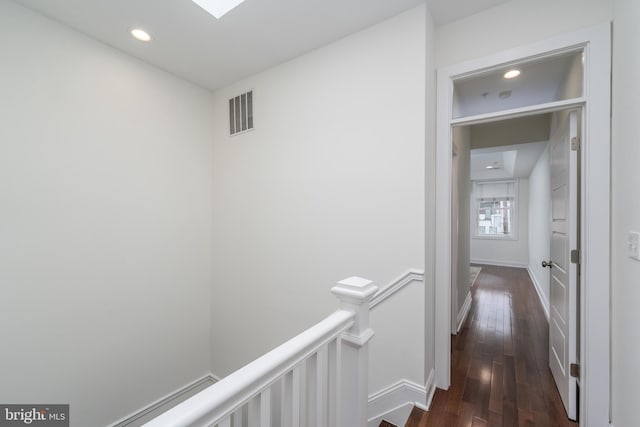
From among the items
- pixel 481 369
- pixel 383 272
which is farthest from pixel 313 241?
pixel 481 369

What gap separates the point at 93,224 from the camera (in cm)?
221

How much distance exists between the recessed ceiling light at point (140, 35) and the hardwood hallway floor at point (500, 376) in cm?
348

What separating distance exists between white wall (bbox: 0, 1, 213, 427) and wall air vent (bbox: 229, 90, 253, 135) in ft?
1.31

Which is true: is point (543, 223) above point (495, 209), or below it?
below

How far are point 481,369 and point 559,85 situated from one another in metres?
2.29

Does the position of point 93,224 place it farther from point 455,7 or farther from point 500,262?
point 500,262

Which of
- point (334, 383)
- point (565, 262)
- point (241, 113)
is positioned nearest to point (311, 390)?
point (334, 383)

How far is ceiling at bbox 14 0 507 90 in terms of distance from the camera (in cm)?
183

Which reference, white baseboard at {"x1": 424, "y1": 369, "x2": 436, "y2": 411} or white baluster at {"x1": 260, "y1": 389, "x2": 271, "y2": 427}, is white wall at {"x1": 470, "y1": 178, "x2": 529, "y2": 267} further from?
white baluster at {"x1": 260, "y1": 389, "x2": 271, "y2": 427}

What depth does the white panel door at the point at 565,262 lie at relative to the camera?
172 centimetres

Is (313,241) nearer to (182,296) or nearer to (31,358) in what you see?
(182,296)

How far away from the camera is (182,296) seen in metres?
2.86

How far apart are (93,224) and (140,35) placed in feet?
5.31

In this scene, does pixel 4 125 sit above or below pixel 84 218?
above
